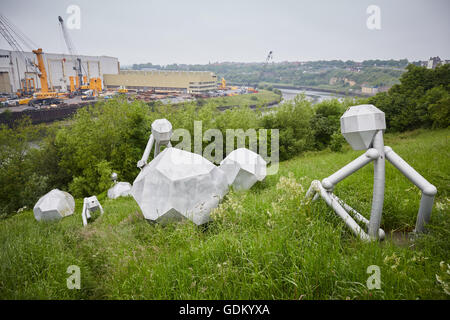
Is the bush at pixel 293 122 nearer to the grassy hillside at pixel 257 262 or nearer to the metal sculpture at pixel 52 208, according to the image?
the metal sculpture at pixel 52 208

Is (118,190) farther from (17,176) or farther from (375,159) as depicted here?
(375,159)

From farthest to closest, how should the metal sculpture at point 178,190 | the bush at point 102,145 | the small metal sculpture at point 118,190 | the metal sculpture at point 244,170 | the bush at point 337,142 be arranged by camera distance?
1. the bush at point 102,145
2. the bush at point 337,142
3. the small metal sculpture at point 118,190
4. the metal sculpture at point 244,170
5. the metal sculpture at point 178,190

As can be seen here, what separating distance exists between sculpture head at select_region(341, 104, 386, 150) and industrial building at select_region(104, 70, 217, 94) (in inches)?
1487

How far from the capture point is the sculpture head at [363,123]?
375 centimetres

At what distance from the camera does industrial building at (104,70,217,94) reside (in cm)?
3725

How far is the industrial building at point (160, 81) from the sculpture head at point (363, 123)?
3777 centimetres

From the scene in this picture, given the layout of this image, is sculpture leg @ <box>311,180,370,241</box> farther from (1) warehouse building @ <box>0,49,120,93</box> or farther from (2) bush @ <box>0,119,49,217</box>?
(1) warehouse building @ <box>0,49,120,93</box>

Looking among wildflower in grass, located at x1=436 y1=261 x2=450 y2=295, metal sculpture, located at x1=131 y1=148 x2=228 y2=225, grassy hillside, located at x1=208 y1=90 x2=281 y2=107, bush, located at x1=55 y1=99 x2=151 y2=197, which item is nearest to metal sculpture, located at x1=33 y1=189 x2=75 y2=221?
bush, located at x1=55 y1=99 x2=151 y2=197

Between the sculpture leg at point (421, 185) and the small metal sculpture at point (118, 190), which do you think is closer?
the sculpture leg at point (421, 185)

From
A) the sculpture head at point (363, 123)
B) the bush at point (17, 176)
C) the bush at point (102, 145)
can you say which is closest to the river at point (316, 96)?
the bush at point (102, 145)

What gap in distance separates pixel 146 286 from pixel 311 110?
28.1 m

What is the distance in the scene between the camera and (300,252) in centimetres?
339

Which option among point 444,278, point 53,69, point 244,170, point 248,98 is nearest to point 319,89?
point 248,98
